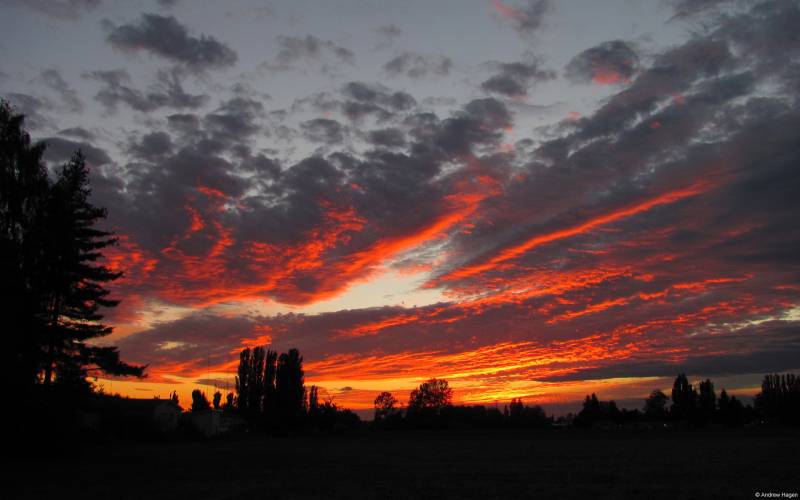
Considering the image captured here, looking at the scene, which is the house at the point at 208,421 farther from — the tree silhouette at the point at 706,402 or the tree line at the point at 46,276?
the tree silhouette at the point at 706,402

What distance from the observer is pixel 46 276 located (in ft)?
123

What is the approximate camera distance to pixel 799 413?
446ft

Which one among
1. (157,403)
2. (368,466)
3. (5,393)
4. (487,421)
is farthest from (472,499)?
(487,421)

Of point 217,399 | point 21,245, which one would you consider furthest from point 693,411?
point 21,245

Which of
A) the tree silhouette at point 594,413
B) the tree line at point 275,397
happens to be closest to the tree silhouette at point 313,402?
the tree line at point 275,397

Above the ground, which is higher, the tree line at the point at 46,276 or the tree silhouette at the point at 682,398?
the tree line at the point at 46,276

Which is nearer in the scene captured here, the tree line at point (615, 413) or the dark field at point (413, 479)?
the dark field at point (413, 479)

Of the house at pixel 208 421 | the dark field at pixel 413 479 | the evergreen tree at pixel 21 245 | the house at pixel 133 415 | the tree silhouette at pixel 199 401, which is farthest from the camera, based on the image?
the tree silhouette at pixel 199 401

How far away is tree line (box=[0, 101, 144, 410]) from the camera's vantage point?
34.0 meters

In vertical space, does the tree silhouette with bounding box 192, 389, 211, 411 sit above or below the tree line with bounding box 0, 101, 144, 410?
below

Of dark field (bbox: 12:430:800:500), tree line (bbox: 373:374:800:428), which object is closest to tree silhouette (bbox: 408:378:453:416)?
tree line (bbox: 373:374:800:428)

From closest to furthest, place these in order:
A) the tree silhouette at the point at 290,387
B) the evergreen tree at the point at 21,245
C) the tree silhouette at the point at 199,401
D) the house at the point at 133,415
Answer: the evergreen tree at the point at 21,245
the house at the point at 133,415
the tree silhouette at the point at 290,387
the tree silhouette at the point at 199,401

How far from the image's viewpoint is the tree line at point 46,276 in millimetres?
34031

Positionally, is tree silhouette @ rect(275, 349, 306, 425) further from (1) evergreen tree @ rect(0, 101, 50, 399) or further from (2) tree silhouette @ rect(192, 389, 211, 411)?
(1) evergreen tree @ rect(0, 101, 50, 399)
